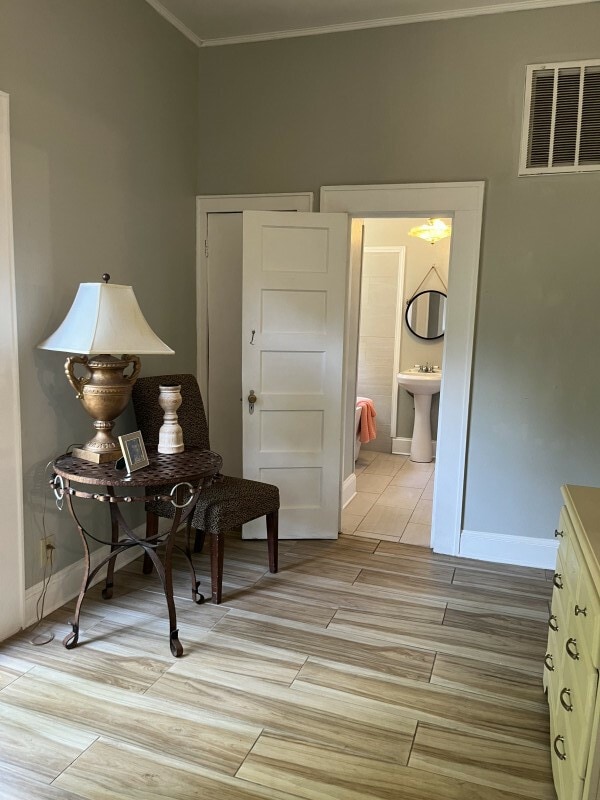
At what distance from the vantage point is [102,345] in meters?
2.39

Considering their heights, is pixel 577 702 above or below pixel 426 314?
below

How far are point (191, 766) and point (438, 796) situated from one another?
0.75 m

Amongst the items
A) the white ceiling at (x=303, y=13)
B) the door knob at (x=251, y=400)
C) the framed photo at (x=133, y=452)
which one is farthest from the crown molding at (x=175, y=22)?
the framed photo at (x=133, y=452)

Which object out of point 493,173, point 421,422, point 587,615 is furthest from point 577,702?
point 421,422

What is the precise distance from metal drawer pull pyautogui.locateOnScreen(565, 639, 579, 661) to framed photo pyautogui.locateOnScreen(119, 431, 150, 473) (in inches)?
64.5

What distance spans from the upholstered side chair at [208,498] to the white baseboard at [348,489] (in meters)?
1.21

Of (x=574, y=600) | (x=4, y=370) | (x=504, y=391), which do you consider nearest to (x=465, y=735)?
(x=574, y=600)

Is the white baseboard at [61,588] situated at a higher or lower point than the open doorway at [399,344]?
lower

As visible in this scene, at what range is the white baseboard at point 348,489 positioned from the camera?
4371 mm

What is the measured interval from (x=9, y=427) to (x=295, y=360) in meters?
1.63

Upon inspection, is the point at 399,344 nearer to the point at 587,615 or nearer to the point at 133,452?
the point at 133,452

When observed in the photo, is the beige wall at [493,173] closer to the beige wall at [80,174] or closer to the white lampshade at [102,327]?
the beige wall at [80,174]

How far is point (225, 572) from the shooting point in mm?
3260

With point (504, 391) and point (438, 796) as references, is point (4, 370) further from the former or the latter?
point (504, 391)
